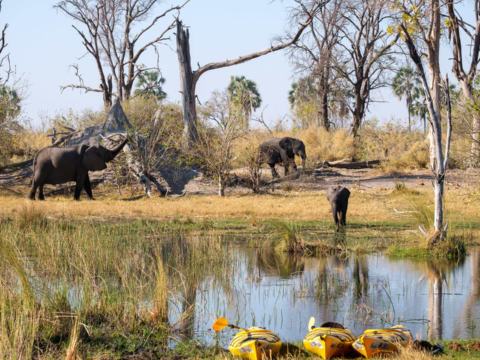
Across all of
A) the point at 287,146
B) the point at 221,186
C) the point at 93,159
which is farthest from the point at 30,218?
the point at 287,146

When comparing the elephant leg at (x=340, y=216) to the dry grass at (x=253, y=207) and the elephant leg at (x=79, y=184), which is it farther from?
the elephant leg at (x=79, y=184)

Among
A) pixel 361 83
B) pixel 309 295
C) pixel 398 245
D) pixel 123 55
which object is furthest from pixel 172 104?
pixel 309 295

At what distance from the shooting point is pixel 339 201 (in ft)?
38.0

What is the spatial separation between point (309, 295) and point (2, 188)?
1559 cm

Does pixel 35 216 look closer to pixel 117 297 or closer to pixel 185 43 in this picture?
pixel 117 297

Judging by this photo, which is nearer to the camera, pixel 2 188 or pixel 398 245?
pixel 398 245

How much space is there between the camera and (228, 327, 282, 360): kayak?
15.4ft

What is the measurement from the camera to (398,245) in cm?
986

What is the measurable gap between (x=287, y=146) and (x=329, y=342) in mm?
17195

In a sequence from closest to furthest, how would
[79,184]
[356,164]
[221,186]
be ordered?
[79,184]
[221,186]
[356,164]

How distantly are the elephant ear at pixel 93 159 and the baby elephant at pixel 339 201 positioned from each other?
816 centimetres

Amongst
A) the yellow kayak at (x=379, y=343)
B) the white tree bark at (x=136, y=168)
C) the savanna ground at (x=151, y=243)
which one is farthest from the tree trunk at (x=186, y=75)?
the yellow kayak at (x=379, y=343)

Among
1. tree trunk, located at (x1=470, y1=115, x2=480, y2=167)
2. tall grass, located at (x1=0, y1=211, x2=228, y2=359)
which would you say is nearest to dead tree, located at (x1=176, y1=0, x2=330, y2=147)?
tree trunk, located at (x1=470, y1=115, x2=480, y2=167)

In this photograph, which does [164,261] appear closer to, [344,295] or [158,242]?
[158,242]
